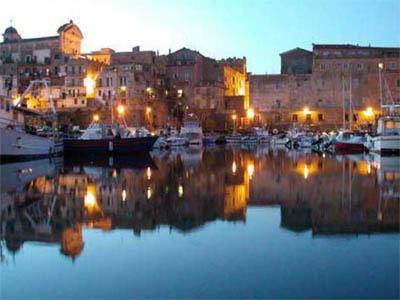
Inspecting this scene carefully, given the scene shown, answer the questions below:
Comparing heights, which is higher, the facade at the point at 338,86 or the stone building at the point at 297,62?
the stone building at the point at 297,62

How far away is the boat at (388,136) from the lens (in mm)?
40750

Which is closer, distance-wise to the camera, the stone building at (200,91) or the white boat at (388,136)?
the white boat at (388,136)

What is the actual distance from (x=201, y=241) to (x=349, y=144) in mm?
42901

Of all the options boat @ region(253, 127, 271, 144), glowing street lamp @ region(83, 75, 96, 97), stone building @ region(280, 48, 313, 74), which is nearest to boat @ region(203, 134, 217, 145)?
boat @ region(253, 127, 271, 144)

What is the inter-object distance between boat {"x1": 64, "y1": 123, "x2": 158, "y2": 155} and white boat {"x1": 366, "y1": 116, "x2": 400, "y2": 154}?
1769 cm

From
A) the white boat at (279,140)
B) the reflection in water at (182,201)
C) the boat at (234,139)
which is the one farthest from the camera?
the boat at (234,139)

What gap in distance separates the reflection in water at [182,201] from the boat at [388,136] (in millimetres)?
16900

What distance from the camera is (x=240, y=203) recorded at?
1539 cm

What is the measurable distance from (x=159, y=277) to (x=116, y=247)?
7.01 ft

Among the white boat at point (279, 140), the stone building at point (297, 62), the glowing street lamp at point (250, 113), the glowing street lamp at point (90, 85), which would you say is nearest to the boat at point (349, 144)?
the white boat at point (279, 140)

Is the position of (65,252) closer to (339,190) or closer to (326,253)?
(326,253)

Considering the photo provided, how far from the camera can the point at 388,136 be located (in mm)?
41000

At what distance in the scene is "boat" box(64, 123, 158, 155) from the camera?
142 feet

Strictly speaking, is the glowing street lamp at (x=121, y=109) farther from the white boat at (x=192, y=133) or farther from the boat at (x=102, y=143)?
the boat at (x=102, y=143)
